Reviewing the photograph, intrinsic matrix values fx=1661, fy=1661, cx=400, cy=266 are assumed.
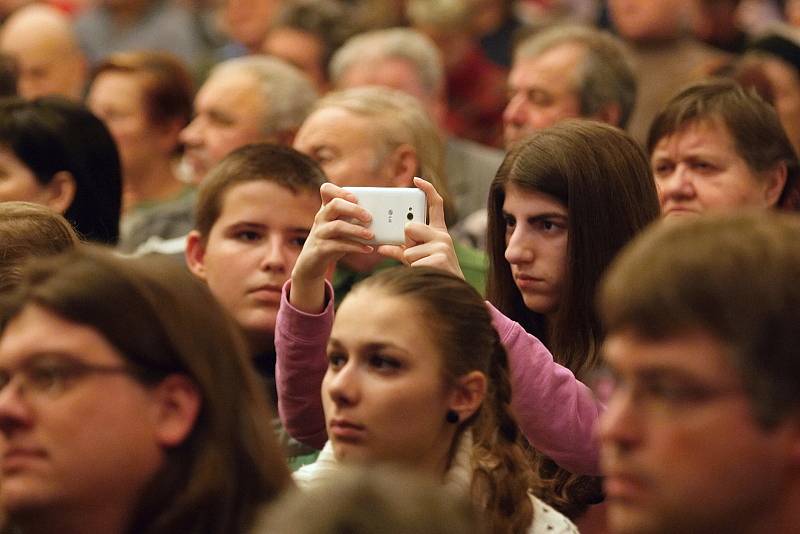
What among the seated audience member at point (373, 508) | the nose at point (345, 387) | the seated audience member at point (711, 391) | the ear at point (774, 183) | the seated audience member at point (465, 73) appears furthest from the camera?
the seated audience member at point (465, 73)

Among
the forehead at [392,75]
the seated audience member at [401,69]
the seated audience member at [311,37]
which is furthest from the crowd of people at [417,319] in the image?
the seated audience member at [311,37]

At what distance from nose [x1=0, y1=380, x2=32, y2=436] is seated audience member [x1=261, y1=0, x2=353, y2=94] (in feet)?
18.8

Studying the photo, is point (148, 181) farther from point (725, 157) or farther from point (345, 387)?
point (345, 387)

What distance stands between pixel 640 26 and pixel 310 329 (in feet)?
13.9

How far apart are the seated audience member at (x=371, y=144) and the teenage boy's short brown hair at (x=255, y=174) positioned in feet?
1.38

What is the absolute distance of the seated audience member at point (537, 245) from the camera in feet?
12.1

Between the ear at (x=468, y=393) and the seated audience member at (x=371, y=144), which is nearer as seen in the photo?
the ear at (x=468, y=393)

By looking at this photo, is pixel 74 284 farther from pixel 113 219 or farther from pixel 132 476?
pixel 113 219

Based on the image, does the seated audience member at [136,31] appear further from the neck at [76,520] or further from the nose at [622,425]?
the nose at [622,425]

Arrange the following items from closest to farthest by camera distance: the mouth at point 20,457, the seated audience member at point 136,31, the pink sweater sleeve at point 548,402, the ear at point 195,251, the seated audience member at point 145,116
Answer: the mouth at point 20,457 < the pink sweater sleeve at point 548,402 < the ear at point 195,251 < the seated audience member at point 145,116 < the seated audience member at point 136,31

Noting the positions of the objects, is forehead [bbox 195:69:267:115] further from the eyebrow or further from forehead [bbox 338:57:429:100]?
the eyebrow

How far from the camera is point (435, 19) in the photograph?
8555 mm

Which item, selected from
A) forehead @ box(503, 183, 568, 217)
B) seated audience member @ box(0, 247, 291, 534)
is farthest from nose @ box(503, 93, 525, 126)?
seated audience member @ box(0, 247, 291, 534)

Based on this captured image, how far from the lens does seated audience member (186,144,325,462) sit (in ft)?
15.0
